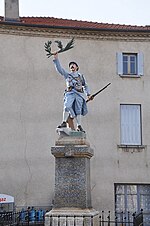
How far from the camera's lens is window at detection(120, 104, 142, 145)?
20297 mm

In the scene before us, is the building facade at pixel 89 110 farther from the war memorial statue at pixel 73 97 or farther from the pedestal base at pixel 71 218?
the pedestal base at pixel 71 218

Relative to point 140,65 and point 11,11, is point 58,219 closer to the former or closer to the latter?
point 140,65

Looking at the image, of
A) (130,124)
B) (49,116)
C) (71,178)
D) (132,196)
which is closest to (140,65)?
(130,124)

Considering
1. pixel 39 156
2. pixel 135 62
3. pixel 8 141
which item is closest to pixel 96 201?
pixel 39 156

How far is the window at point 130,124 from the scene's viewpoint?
20297 mm

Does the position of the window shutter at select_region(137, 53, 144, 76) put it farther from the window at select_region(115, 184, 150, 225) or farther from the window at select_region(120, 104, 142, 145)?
the window at select_region(115, 184, 150, 225)

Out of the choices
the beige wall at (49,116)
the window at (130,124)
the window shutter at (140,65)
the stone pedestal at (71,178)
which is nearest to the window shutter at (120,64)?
the beige wall at (49,116)

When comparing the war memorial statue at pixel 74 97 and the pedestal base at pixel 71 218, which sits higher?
the war memorial statue at pixel 74 97

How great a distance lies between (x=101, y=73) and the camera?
20.7 m

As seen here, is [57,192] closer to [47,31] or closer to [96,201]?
[96,201]

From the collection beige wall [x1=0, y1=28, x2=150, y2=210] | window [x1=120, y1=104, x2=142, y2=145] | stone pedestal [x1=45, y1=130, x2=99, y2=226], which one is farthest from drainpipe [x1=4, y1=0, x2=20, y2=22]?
stone pedestal [x1=45, y1=130, x2=99, y2=226]

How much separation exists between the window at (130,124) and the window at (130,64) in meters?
1.57

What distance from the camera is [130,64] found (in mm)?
21000

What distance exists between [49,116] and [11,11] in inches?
218
